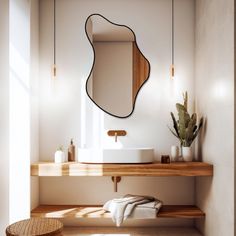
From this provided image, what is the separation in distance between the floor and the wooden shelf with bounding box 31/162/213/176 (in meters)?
0.67

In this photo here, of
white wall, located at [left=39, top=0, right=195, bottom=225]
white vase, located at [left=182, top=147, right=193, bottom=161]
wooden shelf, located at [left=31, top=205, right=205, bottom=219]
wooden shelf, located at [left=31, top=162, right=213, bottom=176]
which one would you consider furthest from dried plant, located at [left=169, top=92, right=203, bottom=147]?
wooden shelf, located at [left=31, top=205, right=205, bottom=219]

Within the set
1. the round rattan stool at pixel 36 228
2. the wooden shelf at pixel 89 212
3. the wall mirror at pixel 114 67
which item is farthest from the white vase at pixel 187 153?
the round rattan stool at pixel 36 228

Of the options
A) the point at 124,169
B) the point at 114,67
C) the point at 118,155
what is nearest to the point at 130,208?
the point at 124,169

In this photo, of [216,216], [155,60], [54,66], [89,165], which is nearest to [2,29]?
[54,66]

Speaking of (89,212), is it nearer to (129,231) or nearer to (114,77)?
(129,231)

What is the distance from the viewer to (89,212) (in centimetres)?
312

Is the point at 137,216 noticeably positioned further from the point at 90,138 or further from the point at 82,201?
the point at 90,138

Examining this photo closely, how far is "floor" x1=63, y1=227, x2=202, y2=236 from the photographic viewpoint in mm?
3247

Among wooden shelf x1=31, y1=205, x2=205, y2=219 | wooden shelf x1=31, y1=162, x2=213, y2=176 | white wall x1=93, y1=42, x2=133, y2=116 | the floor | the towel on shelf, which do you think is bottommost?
the floor

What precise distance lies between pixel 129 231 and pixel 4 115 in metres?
1.61

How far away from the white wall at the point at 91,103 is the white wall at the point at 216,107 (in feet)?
0.62

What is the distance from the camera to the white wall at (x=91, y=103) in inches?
136

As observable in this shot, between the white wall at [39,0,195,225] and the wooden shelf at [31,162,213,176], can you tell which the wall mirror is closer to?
the white wall at [39,0,195,225]

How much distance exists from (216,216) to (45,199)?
1641 millimetres
